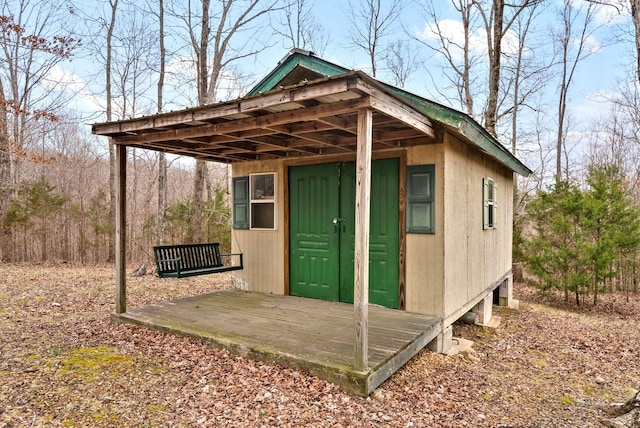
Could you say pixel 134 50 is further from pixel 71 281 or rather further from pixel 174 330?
pixel 174 330

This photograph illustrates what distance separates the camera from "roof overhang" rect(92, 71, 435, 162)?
2.91 m

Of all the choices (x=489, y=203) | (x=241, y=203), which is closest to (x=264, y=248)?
(x=241, y=203)

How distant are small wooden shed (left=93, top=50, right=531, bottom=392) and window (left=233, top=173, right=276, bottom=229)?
2cm

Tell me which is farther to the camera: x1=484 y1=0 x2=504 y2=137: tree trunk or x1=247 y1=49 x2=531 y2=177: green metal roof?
x1=484 y1=0 x2=504 y2=137: tree trunk

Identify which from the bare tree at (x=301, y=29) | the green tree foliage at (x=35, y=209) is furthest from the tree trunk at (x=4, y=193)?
the bare tree at (x=301, y=29)

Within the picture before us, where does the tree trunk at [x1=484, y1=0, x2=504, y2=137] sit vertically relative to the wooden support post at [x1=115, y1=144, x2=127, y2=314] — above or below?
above

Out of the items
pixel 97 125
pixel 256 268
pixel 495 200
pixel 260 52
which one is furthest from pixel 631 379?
pixel 260 52

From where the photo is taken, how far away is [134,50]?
1288 cm

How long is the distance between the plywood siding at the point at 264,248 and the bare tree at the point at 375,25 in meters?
9.98

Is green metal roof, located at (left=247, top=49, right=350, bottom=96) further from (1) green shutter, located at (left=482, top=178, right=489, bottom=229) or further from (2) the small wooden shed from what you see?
(1) green shutter, located at (left=482, top=178, right=489, bottom=229)

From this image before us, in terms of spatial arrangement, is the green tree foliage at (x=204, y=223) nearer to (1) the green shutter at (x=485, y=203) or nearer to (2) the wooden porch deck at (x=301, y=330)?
(2) the wooden porch deck at (x=301, y=330)

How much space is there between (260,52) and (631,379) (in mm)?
11846

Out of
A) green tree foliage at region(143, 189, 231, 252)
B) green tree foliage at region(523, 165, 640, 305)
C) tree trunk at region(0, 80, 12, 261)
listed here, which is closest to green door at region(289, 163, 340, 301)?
green tree foliage at region(523, 165, 640, 305)

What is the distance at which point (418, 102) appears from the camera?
3.93m
